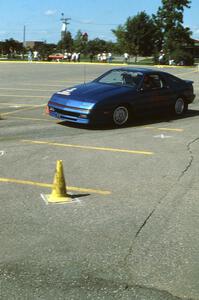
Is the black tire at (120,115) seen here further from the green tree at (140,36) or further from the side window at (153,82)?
the green tree at (140,36)

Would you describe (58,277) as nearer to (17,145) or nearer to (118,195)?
(118,195)

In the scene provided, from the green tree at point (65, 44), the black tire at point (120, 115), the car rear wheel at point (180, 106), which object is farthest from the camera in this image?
the green tree at point (65, 44)

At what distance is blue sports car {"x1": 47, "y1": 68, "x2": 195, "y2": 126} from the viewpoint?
10.9m

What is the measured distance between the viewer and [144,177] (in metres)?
6.97

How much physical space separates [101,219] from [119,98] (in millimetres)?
6269

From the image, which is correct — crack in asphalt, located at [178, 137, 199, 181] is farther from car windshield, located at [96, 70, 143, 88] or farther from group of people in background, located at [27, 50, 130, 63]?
group of people in background, located at [27, 50, 130, 63]

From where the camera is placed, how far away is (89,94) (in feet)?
36.7

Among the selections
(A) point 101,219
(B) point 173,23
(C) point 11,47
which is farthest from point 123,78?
(C) point 11,47

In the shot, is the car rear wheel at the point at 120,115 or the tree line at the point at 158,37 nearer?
the car rear wheel at the point at 120,115

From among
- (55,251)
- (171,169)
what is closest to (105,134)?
(171,169)

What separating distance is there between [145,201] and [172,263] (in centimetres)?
169

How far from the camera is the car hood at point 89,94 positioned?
11.0m

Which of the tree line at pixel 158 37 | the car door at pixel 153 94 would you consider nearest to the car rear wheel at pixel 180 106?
the car door at pixel 153 94

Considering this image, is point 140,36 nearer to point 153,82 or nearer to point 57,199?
point 153,82
